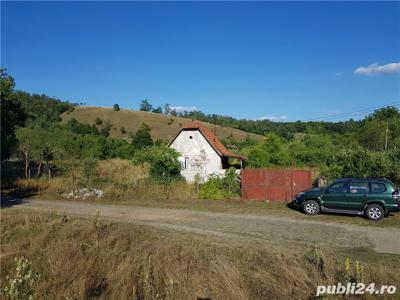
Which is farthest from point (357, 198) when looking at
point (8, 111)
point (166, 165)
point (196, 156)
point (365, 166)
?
point (8, 111)

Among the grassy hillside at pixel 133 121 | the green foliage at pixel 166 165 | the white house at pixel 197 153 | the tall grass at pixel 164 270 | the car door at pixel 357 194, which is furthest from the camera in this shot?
the grassy hillside at pixel 133 121

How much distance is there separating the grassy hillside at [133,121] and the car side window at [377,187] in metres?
67.0

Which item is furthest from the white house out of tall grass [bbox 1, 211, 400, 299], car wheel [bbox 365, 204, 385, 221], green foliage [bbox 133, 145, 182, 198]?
tall grass [bbox 1, 211, 400, 299]

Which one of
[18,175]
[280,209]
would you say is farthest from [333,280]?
[18,175]

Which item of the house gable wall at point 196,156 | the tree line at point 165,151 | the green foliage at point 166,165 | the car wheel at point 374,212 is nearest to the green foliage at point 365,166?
the tree line at point 165,151

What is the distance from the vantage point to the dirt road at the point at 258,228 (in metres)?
11.6

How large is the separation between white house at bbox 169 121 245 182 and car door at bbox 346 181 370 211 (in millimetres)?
13929

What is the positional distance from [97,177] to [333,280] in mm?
22814

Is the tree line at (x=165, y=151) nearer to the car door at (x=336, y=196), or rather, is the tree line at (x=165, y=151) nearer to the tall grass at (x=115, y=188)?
the tall grass at (x=115, y=188)

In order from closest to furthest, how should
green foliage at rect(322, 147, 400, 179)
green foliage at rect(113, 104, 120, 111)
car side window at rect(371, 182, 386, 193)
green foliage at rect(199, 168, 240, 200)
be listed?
car side window at rect(371, 182, 386, 193) → green foliage at rect(322, 147, 400, 179) → green foliage at rect(199, 168, 240, 200) → green foliage at rect(113, 104, 120, 111)

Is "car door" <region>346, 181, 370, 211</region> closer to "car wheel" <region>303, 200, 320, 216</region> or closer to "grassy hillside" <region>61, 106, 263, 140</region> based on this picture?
"car wheel" <region>303, 200, 320, 216</region>

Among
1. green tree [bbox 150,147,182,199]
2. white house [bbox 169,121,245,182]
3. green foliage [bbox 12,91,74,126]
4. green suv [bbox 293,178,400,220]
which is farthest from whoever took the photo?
green foliage [bbox 12,91,74,126]

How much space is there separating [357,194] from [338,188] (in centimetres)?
86

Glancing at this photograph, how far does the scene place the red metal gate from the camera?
21.7 meters
